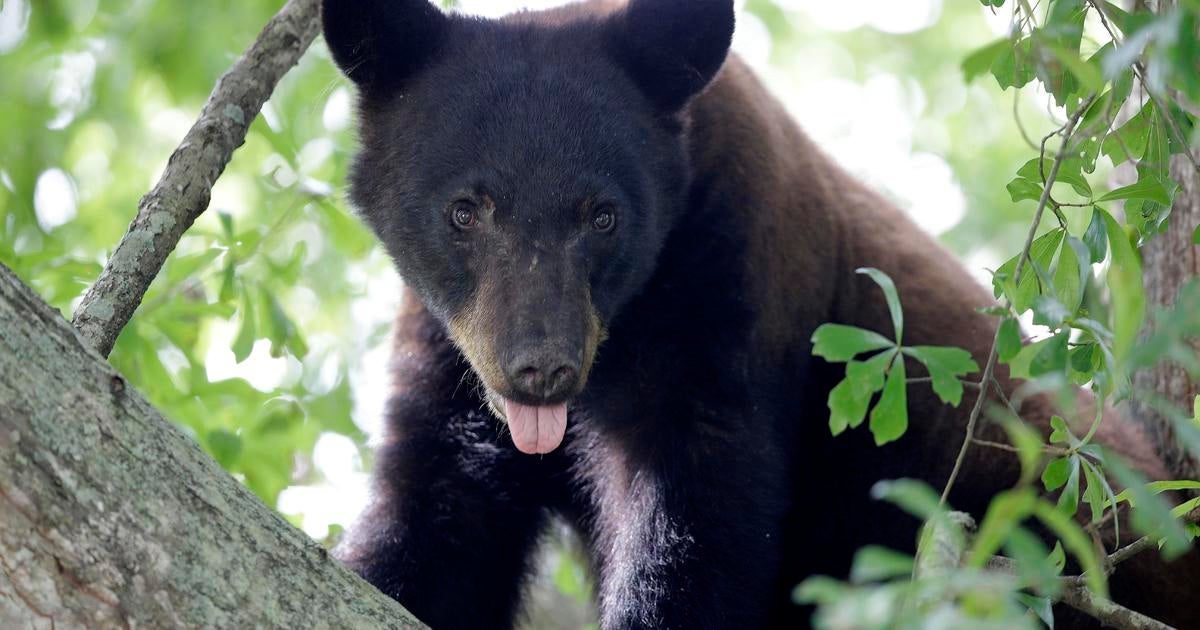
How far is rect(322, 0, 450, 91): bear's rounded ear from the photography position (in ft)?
16.5

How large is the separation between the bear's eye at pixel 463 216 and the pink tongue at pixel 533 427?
2.30 ft

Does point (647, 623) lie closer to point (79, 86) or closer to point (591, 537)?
point (591, 537)

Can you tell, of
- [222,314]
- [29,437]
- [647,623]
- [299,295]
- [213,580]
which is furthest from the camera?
[299,295]

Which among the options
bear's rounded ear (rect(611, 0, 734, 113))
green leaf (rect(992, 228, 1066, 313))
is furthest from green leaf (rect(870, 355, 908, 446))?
bear's rounded ear (rect(611, 0, 734, 113))

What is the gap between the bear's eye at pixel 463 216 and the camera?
4.92 meters

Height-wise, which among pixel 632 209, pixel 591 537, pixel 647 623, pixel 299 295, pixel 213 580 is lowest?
pixel 213 580

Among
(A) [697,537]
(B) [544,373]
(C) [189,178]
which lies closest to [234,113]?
(C) [189,178]

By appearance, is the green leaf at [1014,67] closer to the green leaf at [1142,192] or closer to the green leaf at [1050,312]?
the green leaf at [1142,192]

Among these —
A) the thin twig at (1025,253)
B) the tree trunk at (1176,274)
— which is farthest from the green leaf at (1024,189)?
the tree trunk at (1176,274)

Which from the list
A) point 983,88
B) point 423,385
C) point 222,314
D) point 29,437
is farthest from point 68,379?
point 983,88

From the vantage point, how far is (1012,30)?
3.41 meters

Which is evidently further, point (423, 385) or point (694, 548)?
point (423, 385)

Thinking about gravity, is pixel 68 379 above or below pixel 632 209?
below

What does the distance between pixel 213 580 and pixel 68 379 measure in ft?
1.89
